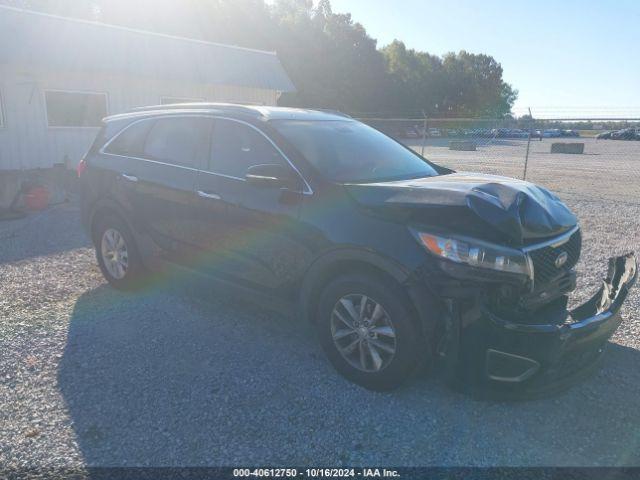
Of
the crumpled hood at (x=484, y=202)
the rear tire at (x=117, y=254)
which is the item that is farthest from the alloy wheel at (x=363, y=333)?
the rear tire at (x=117, y=254)

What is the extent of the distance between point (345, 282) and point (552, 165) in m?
21.6

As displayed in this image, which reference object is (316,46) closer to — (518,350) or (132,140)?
(132,140)

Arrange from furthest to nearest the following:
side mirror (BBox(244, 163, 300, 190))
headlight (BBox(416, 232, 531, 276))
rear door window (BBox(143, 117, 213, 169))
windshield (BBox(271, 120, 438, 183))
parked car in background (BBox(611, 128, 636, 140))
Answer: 1. parked car in background (BBox(611, 128, 636, 140))
2. rear door window (BBox(143, 117, 213, 169))
3. windshield (BBox(271, 120, 438, 183))
4. side mirror (BBox(244, 163, 300, 190))
5. headlight (BBox(416, 232, 531, 276))

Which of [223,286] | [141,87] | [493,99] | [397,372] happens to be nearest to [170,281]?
[223,286]

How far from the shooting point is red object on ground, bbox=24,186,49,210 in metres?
10.3

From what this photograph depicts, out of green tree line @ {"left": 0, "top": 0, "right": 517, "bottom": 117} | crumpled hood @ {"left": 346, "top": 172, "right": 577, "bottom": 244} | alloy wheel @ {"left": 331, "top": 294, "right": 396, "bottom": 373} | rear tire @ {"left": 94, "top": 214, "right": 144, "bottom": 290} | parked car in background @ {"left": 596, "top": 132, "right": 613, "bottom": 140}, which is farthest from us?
parked car in background @ {"left": 596, "top": 132, "right": 613, "bottom": 140}

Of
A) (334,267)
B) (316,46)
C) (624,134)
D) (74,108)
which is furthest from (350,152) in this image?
(624,134)

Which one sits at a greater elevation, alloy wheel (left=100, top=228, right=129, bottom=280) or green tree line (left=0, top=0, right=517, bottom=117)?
green tree line (left=0, top=0, right=517, bottom=117)

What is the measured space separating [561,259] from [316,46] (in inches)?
1770

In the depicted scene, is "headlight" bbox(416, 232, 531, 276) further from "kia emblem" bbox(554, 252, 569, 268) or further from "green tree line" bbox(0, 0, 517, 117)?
"green tree line" bbox(0, 0, 517, 117)

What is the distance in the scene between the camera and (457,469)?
277 centimetres

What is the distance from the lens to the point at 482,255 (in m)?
3.01

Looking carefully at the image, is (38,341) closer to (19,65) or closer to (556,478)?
(556,478)

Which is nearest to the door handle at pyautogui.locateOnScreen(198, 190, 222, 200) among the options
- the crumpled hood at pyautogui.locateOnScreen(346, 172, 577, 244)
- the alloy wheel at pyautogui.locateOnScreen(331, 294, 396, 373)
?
the crumpled hood at pyautogui.locateOnScreen(346, 172, 577, 244)
